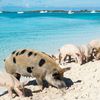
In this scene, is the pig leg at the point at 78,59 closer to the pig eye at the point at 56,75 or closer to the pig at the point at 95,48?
the pig at the point at 95,48

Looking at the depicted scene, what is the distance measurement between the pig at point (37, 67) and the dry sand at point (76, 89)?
10.5 inches

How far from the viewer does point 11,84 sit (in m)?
11.3

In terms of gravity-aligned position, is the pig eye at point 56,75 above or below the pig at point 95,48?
above

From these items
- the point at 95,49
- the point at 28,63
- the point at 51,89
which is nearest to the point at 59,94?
the point at 51,89

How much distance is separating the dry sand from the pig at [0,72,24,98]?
202 mm

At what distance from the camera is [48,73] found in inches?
451

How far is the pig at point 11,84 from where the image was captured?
11.2 meters

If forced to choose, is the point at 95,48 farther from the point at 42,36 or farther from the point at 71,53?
the point at 42,36

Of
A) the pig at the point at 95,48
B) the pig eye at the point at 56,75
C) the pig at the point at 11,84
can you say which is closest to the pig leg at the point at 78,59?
the pig at the point at 95,48

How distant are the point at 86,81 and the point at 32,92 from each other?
162 centimetres

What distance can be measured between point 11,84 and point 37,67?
905mm

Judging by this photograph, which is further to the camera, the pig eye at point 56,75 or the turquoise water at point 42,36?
the turquoise water at point 42,36

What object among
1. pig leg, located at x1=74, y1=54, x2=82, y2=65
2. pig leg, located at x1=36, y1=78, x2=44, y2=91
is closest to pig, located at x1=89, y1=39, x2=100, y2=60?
pig leg, located at x1=74, y1=54, x2=82, y2=65

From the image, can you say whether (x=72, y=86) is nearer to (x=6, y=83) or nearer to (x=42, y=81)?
(x=42, y=81)
